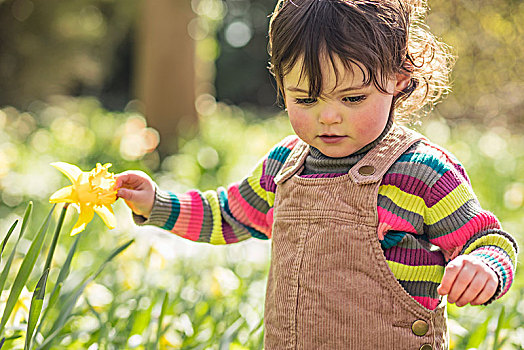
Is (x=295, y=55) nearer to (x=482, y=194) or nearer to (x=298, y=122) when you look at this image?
(x=298, y=122)

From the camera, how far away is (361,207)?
4.88 feet

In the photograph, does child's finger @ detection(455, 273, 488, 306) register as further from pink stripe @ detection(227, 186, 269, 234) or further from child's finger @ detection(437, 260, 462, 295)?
pink stripe @ detection(227, 186, 269, 234)

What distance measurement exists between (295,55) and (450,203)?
0.46 m

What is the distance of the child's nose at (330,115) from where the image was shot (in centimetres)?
148

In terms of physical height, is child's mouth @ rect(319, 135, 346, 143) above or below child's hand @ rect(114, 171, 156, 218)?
above

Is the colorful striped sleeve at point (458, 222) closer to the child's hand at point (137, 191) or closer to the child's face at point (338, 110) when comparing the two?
the child's face at point (338, 110)

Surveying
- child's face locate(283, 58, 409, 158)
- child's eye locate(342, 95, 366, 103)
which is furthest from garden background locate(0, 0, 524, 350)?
child's eye locate(342, 95, 366, 103)

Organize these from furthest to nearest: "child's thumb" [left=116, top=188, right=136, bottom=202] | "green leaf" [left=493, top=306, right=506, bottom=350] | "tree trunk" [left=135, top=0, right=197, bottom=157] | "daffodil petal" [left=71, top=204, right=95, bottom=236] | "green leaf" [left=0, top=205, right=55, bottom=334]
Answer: "tree trunk" [left=135, top=0, right=197, bottom=157]
"green leaf" [left=493, top=306, right=506, bottom=350]
"child's thumb" [left=116, top=188, right=136, bottom=202]
"daffodil petal" [left=71, top=204, right=95, bottom=236]
"green leaf" [left=0, top=205, right=55, bottom=334]

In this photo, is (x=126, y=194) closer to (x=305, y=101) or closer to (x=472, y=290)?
(x=305, y=101)

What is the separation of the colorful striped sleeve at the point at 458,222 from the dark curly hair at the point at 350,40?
0.24 m

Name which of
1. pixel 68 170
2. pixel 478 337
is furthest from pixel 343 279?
pixel 478 337

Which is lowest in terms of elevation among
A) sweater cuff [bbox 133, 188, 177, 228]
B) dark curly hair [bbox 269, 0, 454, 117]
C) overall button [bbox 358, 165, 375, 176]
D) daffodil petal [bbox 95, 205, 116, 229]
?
sweater cuff [bbox 133, 188, 177, 228]

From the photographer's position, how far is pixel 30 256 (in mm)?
1551

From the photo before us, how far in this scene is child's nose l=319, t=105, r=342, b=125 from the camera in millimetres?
1482
